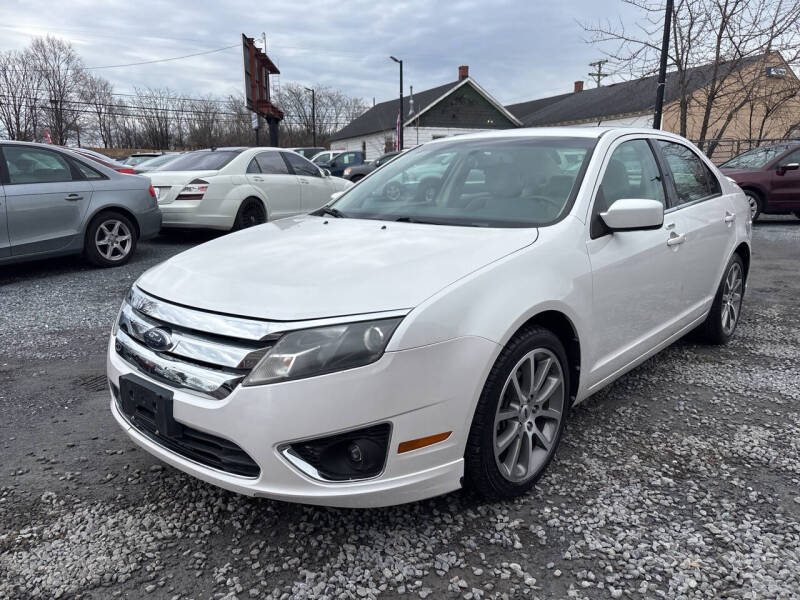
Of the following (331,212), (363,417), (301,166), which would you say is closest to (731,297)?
(331,212)

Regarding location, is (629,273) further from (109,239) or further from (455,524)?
(109,239)

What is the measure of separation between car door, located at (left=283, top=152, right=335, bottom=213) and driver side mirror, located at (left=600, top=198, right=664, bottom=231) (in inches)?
288

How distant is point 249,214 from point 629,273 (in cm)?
691

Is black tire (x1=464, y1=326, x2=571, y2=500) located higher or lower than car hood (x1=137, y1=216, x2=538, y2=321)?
lower

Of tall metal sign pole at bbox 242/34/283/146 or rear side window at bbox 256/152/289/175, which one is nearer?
rear side window at bbox 256/152/289/175

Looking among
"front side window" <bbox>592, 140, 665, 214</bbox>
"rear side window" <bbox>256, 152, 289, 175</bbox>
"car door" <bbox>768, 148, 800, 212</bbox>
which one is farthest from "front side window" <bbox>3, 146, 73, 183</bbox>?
"car door" <bbox>768, 148, 800, 212</bbox>

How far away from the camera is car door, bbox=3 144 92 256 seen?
593 cm

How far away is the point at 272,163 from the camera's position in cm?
921

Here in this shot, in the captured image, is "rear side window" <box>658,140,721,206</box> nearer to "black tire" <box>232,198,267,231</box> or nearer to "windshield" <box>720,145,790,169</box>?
"black tire" <box>232,198,267,231</box>

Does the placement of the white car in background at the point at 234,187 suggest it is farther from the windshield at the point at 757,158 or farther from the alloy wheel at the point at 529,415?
the windshield at the point at 757,158

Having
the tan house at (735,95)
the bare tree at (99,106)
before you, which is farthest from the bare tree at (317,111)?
the tan house at (735,95)

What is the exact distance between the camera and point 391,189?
341cm

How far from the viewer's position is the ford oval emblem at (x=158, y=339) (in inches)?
81.0

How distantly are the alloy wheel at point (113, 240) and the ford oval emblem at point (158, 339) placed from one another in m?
5.31
